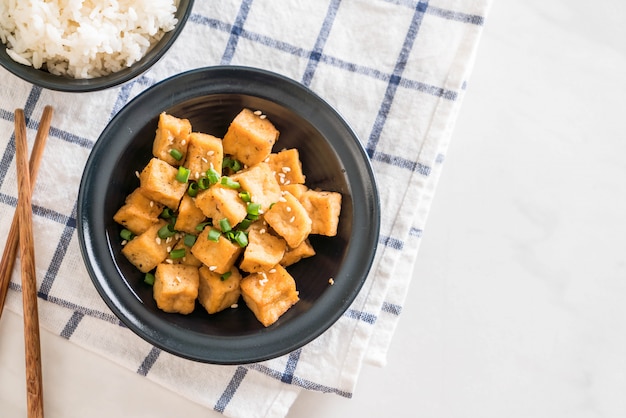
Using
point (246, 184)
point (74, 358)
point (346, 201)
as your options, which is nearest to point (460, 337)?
point (346, 201)

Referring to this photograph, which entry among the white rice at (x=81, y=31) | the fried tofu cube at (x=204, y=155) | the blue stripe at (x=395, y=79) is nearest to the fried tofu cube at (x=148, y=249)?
the fried tofu cube at (x=204, y=155)

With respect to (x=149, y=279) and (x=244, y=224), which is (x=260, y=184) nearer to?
(x=244, y=224)

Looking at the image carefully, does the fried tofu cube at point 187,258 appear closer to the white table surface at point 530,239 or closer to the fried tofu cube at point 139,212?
the fried tofu cube at point 139,212

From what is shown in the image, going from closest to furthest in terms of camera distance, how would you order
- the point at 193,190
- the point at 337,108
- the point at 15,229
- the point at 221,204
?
the point at 221,204
the point at 193,190
the point at 15,229
the point at 337,108

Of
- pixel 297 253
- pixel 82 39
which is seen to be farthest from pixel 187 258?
pixel 82 39

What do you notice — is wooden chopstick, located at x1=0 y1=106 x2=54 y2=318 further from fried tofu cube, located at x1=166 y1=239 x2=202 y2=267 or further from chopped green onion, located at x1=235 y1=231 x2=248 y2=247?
chopped green onion, located at x1=235 y1=231 x2=248 y2=247

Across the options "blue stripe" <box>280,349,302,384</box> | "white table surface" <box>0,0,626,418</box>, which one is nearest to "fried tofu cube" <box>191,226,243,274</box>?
"blue stripe" <box>280,349,302,384</box>
